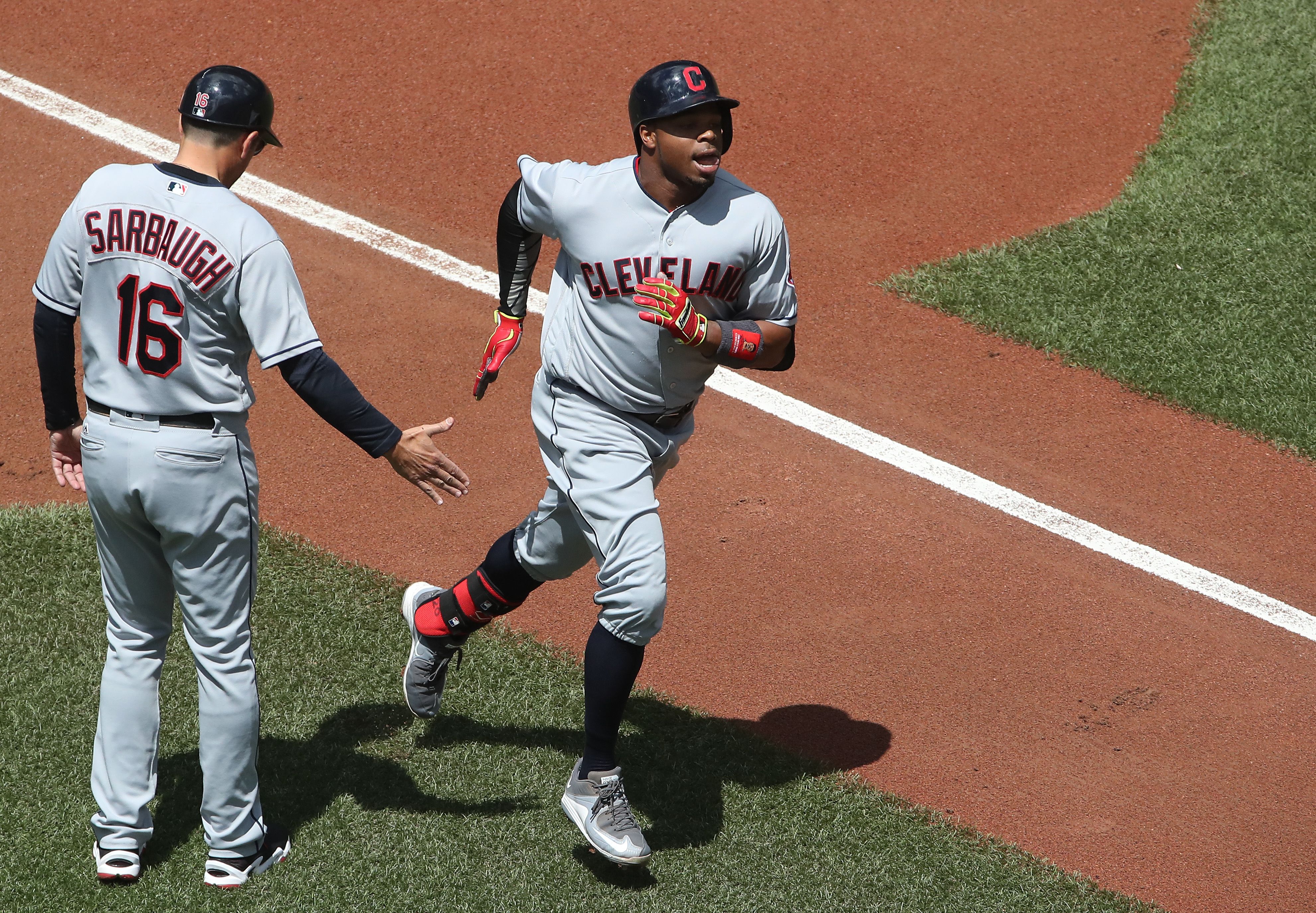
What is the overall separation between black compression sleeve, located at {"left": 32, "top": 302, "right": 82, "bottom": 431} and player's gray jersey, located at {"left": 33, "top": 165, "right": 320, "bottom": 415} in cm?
5

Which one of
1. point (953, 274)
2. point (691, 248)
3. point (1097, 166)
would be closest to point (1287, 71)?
point (1097, 166)

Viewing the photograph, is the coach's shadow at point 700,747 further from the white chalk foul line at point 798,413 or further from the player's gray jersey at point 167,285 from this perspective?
the player's gray jersey at point 167,285

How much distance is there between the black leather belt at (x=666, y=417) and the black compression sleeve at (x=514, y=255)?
26.2 inches

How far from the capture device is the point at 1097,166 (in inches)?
324

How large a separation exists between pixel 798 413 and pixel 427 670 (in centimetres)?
257

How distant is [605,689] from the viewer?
3.93m

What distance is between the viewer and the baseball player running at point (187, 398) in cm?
340

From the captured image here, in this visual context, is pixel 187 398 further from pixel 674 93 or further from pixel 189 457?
pixel 674 93

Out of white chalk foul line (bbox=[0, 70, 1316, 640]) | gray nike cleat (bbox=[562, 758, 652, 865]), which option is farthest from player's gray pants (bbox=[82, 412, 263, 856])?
white chalk foul line (bbox=[0, 70, 1316, 640])

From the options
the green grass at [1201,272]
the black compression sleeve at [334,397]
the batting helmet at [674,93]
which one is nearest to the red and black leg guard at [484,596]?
the black compression sleeve at [334,397]

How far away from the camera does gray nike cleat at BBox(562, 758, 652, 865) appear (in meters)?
3.84

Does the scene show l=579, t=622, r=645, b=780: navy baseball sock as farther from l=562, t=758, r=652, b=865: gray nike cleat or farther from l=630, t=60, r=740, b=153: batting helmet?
l=630, t=60, r=740, b=153: batting helmet

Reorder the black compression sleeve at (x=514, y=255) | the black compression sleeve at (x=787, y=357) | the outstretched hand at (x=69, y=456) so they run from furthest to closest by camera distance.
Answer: the black compression sleeve at (x=514, y=255), the black compression sleeve at (x=787, y=357), the outstretched hand at (x=69, y=456)

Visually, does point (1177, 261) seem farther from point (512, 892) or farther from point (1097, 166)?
point (512, 892)
